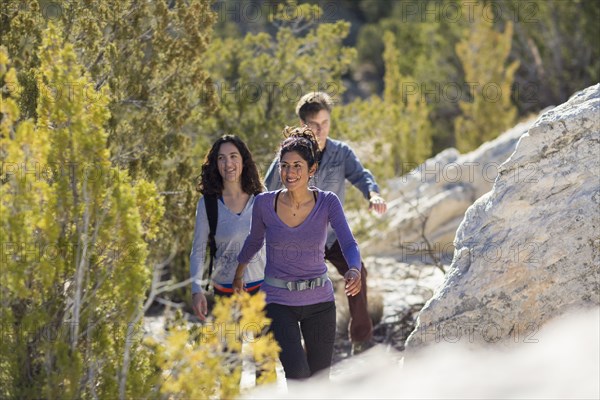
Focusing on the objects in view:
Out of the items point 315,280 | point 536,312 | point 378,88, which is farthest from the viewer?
point 378,88

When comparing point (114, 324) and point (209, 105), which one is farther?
point (209, 105)

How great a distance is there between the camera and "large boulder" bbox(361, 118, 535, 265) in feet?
40.3

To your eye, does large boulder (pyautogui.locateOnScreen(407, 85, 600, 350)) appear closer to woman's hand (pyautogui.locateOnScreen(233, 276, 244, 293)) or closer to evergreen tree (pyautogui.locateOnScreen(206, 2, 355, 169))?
woman's hand (pyautogui.locateOnScreen(233, 276, 244, 293))

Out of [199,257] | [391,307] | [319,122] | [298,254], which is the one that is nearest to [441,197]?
[391,307]

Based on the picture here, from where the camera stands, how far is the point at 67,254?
3.77 meters

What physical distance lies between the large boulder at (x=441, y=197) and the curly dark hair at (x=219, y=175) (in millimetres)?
6573

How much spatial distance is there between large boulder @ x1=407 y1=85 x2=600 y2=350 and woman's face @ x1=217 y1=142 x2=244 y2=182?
140 cm

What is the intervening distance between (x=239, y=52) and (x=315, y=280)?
634 cm

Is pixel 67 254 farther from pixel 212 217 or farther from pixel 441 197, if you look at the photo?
pixel 441 197

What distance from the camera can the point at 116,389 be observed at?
3656 millimetres

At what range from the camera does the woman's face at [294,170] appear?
4.62 meters

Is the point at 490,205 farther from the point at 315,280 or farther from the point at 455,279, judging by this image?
the point at 315,280

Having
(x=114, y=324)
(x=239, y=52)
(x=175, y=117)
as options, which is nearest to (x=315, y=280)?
(x=114, y=324)

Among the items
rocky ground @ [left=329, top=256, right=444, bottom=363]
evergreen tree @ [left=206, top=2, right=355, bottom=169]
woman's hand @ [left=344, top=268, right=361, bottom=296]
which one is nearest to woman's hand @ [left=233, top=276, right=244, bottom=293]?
woman's hand @ [left=344, top=268, right=361, bottom=296]
